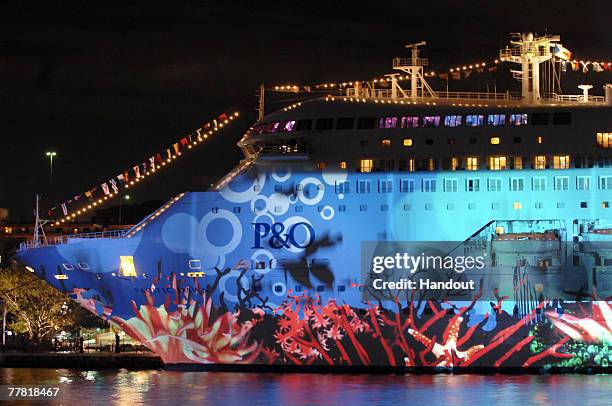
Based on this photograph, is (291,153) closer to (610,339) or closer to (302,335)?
(302,335)

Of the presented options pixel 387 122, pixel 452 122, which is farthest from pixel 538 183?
pixel 387 122

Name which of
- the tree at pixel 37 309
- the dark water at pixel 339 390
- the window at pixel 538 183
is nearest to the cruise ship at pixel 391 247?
the window at pixel 538 183

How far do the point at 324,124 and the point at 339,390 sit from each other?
750 centimetres

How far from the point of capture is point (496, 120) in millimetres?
34719

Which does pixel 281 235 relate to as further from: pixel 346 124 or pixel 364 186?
pixel 346 124

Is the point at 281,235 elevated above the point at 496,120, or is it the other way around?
the point at 496,120

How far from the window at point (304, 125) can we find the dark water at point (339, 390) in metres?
6.61

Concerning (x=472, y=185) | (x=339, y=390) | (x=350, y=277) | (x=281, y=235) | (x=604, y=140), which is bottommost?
(x=339, y=390)

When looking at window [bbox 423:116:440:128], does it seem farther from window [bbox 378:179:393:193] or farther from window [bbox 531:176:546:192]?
window [bbox 531:176:546:192]

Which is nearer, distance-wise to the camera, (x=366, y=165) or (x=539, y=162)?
(x=539, y=162)

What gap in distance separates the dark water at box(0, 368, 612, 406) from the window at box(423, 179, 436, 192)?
4.85 m

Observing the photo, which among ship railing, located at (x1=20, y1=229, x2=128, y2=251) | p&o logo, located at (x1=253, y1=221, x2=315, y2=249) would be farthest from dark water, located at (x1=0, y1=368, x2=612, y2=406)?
ship railing, located at (x1=20, y1=229, x2=128, y2=251)

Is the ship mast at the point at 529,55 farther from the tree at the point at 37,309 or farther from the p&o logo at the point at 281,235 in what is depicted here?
the tree at the point at 37,309

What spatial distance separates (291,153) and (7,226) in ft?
186
